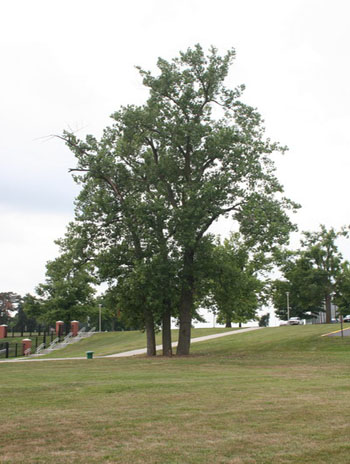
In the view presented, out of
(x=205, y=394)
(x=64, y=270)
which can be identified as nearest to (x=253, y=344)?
(x=64, y=270)

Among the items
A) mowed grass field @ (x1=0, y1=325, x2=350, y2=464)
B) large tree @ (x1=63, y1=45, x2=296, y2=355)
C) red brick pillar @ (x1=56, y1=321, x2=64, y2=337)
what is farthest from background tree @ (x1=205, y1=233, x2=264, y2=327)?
red brick pillar @ (x1=56, y1=321, x2=64, y2=337)

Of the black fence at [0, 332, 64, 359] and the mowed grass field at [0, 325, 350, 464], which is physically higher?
the black fence at [0, 332, 64, 359]

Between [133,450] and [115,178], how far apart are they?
23.8 metres

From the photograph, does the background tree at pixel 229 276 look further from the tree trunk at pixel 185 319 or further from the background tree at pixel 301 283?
the background tree at pixel 301 283

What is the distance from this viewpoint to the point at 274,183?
30609 millimetres

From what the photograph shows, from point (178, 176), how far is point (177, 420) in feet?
72.1

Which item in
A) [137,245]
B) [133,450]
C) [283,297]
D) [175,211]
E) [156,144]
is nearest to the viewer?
[133,450]

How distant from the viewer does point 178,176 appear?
3031 cm

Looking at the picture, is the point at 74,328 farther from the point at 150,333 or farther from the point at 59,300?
the point at 150,333

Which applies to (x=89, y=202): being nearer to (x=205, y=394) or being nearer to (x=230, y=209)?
(x=230, y=209)

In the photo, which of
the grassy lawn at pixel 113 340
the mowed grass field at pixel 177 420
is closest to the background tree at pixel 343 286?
the grassy lawn at pixel 113 340

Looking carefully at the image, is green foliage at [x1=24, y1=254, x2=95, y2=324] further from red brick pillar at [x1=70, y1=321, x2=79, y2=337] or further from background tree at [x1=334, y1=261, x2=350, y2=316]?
background tree at [x1=334, y1=261, x2=350, y2=316]

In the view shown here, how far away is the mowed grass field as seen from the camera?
7.08 metres

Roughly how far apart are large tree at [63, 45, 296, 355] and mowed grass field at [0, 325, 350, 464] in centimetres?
1244
